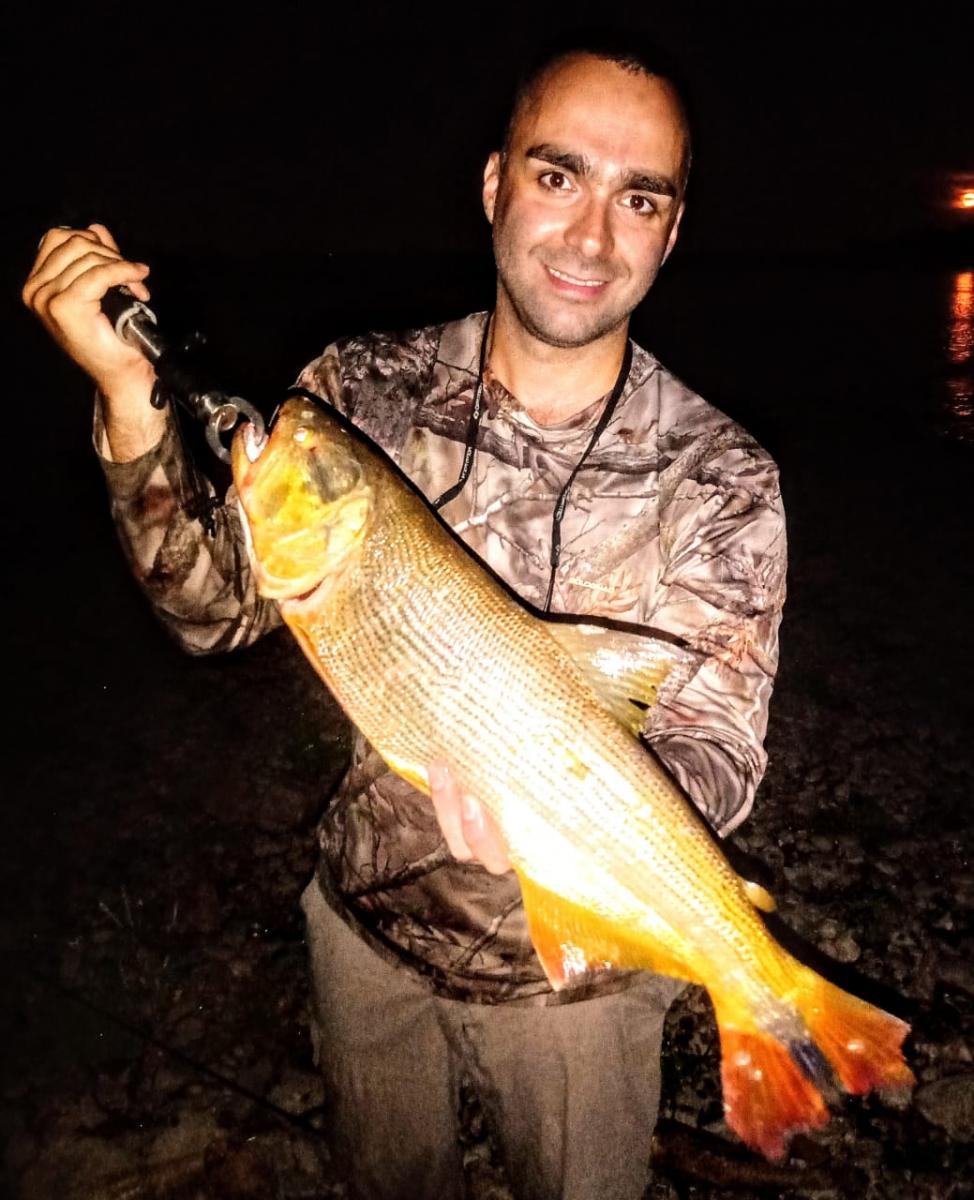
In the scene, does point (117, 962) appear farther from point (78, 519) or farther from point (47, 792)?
point (78, 519)

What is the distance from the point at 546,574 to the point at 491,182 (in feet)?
5.23

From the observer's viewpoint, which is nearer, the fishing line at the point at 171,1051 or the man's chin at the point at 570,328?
the man's chin at the point at 570,328

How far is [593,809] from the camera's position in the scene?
2.15 m

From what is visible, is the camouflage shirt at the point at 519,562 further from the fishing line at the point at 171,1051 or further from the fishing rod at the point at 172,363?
the fishing line at the point at 171,1051

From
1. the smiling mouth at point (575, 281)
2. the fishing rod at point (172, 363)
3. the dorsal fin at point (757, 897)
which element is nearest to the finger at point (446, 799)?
the dorsal fin at point (757, 897)

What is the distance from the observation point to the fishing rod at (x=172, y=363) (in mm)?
2143

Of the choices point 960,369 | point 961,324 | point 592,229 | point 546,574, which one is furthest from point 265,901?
point 961,324

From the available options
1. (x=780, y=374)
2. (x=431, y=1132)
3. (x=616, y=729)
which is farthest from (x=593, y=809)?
(x=780, y=374)

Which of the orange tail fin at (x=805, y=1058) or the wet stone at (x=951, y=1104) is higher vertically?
the orange tail fin at (x=805, y=1058)

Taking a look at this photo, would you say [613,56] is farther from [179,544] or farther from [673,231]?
[179,544]

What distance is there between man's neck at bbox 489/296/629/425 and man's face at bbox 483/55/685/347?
0.05 metres

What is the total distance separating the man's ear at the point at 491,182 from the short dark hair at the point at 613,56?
19 centimetres

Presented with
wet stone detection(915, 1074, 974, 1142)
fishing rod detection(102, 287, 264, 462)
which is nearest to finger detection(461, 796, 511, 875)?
fishing rod detection(102, 287, 264, 462)

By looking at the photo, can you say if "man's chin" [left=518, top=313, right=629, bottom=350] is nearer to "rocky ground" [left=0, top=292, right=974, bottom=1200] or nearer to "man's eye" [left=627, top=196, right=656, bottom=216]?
"man's eye" [left=627, top=196, right=656, bottom=216]
